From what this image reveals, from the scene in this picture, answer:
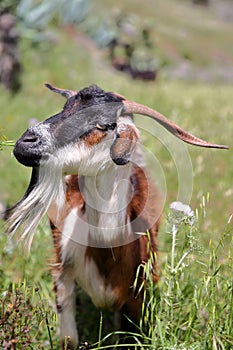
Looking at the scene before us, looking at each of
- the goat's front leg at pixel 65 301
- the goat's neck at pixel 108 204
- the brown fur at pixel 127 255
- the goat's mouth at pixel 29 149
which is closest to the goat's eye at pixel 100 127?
the goat's neck at pixel 108 204

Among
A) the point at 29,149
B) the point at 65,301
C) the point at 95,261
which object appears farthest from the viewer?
the point at 65,301

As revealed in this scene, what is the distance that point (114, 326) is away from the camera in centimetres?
464

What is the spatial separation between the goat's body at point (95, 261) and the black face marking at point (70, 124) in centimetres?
48

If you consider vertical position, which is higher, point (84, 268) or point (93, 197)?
point (93, 197)

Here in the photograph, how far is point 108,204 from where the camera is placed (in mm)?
3705

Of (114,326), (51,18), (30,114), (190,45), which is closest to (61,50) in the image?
(51,18)

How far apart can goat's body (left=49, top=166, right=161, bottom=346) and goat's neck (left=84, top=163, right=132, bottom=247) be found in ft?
0.10

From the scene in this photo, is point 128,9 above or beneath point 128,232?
above

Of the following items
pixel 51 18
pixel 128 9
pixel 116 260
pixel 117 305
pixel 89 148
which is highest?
pixel 128 9

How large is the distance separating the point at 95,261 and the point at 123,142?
2.90 feet

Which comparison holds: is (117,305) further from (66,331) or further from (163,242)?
(163,242)

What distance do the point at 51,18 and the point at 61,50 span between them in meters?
1.72

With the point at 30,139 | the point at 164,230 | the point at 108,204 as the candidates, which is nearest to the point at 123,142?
the point at 108,204

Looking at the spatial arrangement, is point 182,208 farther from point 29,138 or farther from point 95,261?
point 29,138
